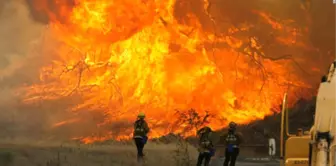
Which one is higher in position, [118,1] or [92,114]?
[118,1]

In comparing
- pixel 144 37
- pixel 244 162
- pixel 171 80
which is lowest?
pixel 244 162

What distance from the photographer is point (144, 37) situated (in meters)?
21.1

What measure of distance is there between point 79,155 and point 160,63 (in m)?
4.29

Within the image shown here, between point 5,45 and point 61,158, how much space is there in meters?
4.33

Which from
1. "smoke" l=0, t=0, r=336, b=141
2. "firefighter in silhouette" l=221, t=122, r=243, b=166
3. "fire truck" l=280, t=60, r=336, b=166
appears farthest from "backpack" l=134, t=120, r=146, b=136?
"fire truck" l=280, t=60, r=336, b=166

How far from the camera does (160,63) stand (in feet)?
69.2

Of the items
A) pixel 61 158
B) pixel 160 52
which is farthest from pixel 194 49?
pixel 61 158

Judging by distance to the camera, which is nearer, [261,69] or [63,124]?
[63,124]

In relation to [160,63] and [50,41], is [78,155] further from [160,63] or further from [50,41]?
[160,63]

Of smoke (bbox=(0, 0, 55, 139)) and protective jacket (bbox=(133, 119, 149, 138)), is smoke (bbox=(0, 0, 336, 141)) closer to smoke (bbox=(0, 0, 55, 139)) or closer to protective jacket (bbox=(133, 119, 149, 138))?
smoke (bbox=(0, 0, 55, 139))

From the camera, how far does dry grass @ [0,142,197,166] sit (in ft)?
64.0

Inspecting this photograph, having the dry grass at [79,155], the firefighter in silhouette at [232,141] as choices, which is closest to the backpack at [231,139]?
the firefighter in silhouette at [232,141]

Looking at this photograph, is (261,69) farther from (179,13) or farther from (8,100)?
(8,100)

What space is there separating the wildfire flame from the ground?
92 cm
